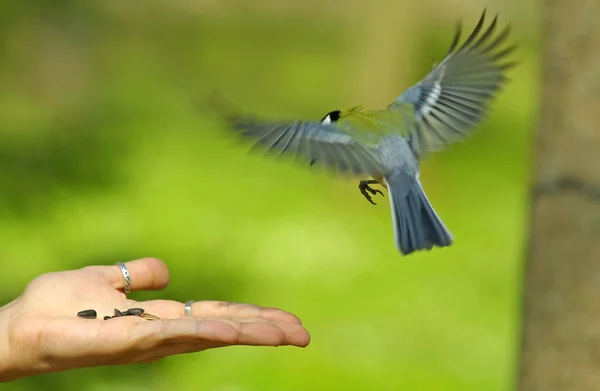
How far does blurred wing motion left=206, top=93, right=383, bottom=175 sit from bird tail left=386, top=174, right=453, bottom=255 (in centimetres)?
8

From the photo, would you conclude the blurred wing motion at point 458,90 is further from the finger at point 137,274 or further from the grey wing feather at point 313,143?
the finger at point 137,274

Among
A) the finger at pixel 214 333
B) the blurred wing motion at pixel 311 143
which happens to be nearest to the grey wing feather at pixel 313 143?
the blurred wing motion at pixel 311 143

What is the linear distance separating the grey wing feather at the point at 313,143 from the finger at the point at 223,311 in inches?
20.2

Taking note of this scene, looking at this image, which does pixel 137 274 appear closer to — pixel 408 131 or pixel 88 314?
pixel 88 314

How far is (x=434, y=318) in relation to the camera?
6199mm

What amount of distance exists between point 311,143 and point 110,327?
733 millimetres

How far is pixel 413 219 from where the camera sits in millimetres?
2314

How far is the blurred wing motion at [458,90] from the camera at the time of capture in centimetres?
249

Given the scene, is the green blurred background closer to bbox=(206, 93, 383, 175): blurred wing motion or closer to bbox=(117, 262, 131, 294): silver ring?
bbox=(206, 93, 383, 175): blurred wing motion

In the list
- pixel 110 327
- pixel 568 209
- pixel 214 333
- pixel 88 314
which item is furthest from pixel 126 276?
pixel 568 209

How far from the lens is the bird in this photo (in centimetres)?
225

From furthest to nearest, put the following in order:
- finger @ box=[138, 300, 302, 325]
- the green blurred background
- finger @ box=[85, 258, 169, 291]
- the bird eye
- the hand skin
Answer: the green blurred background, finger @ box=[85, 258, 169, 291], finger @ box=[138, 300, 302, 325], the bird eye, the hand skin

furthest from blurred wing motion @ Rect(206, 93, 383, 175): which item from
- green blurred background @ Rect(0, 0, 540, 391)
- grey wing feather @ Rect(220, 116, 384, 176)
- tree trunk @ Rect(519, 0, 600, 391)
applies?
green blurred background @ Rect(0, 0, 540, 391)

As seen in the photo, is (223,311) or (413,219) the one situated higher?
(413,219)
